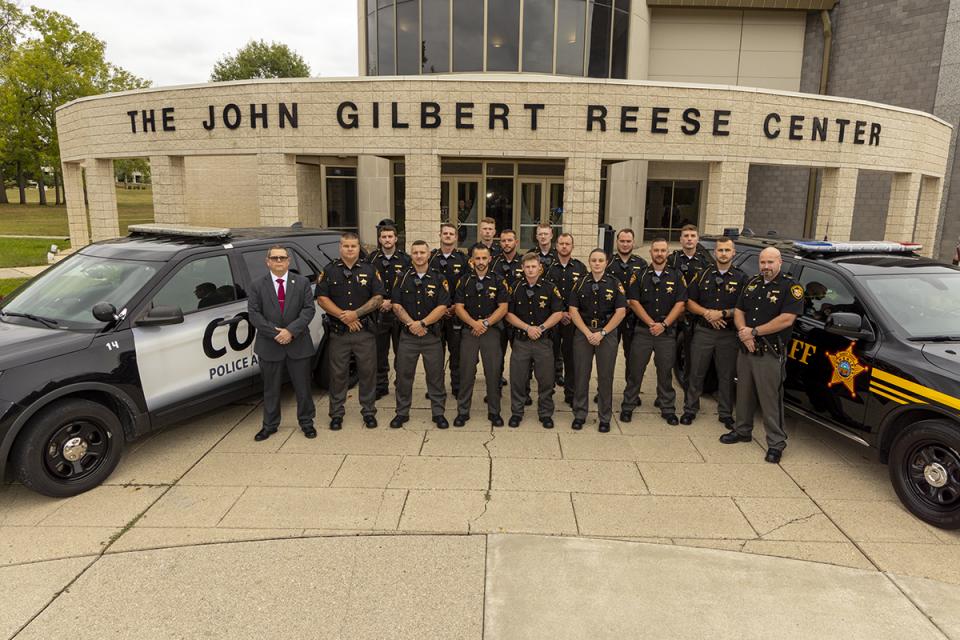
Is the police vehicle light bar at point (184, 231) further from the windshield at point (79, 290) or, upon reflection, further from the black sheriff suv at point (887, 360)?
the black sheriff suv at point (887, 360)

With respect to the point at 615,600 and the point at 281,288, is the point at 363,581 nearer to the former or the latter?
the point at 615,600

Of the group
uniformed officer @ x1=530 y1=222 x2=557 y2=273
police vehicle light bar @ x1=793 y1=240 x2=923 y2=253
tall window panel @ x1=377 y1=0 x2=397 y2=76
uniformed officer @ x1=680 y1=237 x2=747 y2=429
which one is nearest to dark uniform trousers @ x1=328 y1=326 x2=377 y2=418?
uniformed officer @ x1=530 y1=222 x2=557 y2=273

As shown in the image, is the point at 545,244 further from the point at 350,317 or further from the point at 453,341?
the point at 350,317

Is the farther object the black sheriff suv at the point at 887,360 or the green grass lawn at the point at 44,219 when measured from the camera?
the green grass lawn at the point at 44,219

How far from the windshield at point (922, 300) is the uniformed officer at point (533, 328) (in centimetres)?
280

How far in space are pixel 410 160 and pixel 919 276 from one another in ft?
33.7

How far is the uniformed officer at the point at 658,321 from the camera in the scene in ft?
19.9

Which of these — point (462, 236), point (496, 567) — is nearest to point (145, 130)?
point (462, 236)

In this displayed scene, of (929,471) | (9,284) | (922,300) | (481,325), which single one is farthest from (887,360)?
(9,284)

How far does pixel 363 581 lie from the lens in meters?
3.61

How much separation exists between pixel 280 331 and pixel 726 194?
11.7 metres

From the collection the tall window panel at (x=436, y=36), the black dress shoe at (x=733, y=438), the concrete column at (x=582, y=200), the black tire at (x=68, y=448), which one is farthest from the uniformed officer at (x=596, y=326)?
the tall window panel at (x=436, y=36)

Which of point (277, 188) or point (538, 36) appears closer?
point (277, 188)

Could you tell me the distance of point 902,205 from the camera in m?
16.4
